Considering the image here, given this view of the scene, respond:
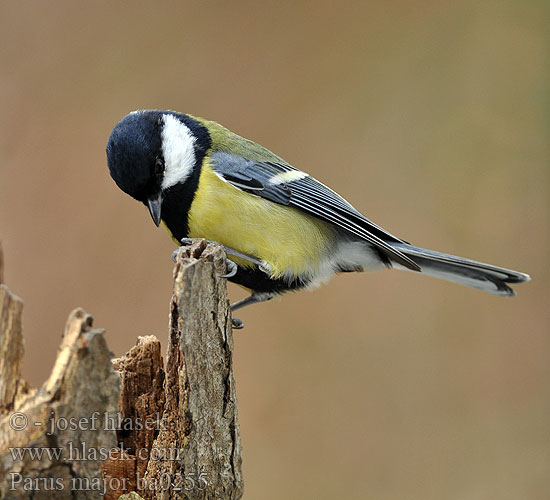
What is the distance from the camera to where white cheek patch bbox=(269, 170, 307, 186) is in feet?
5.74

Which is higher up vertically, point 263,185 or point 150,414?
point 263,185

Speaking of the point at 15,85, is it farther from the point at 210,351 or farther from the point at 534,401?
the point at 534,401

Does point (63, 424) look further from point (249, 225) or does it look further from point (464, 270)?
point (464, 270)

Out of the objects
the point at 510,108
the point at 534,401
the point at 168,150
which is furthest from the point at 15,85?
the point at 534,401

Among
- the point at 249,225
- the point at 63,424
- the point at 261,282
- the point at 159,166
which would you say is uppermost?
the point at 159,166

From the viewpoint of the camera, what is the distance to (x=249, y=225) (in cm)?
163

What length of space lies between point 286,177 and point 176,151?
1.10 feet

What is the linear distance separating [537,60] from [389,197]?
0.86 metres

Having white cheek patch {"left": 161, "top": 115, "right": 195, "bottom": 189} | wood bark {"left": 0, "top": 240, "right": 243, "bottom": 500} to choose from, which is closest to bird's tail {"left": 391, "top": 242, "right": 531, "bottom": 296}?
white cheek patch {"left": 161, "top": 115, "right": 195, "bottom": 189}

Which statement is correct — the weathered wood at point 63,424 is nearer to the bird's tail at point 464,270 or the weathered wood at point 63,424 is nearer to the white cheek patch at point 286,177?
the white cheek patch at point 286,177

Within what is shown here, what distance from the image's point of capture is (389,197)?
270cm

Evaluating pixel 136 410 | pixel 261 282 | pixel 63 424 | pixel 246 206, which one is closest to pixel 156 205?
pixel 246 206

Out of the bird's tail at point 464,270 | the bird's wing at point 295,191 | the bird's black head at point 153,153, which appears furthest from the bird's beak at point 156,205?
the bird's tail at point 464,270

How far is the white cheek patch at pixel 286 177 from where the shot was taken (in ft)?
5.74
